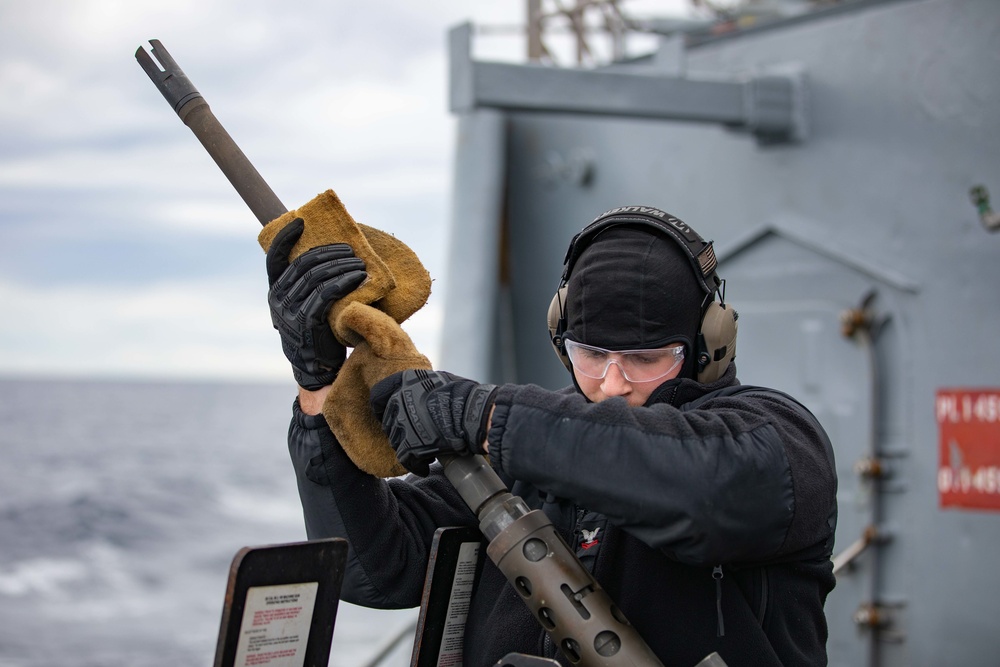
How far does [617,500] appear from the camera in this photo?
1777 mm

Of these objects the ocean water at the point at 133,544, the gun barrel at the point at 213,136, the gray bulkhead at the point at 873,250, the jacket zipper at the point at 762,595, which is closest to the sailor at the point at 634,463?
the jacket zipper at the point at 762,595

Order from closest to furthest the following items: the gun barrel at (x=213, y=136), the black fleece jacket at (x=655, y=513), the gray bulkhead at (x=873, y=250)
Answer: the black fleece jacket at (x=655, y=513) < the gun barrel at (x=213, y=136) < the gray bulkhead at (x=873, y=250)

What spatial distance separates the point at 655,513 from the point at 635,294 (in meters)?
0.46

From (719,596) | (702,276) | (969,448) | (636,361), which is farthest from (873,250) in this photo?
(719,596)

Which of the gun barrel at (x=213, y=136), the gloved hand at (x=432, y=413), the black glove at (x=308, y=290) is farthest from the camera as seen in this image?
the gun barrel at (x=213, y=136)

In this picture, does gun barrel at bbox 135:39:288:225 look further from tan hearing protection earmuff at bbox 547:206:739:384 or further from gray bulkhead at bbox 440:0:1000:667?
gray bulkhead at bbox 440:0:1000:667

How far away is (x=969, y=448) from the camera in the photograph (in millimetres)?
4711

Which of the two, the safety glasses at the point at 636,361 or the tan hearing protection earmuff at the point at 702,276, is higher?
the tan hearing protection earmuff at the point at 702,276

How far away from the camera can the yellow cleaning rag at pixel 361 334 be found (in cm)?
203

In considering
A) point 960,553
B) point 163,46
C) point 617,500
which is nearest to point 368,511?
point 617,500

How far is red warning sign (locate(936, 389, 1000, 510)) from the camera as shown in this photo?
4586 millimetres

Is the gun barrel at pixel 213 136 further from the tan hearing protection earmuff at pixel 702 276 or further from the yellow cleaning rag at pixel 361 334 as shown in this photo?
the tan hearing protection earmuff at pixel 702 276

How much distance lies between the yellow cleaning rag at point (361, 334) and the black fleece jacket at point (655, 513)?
123 millimetres

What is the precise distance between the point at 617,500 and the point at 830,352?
386 centimetres
